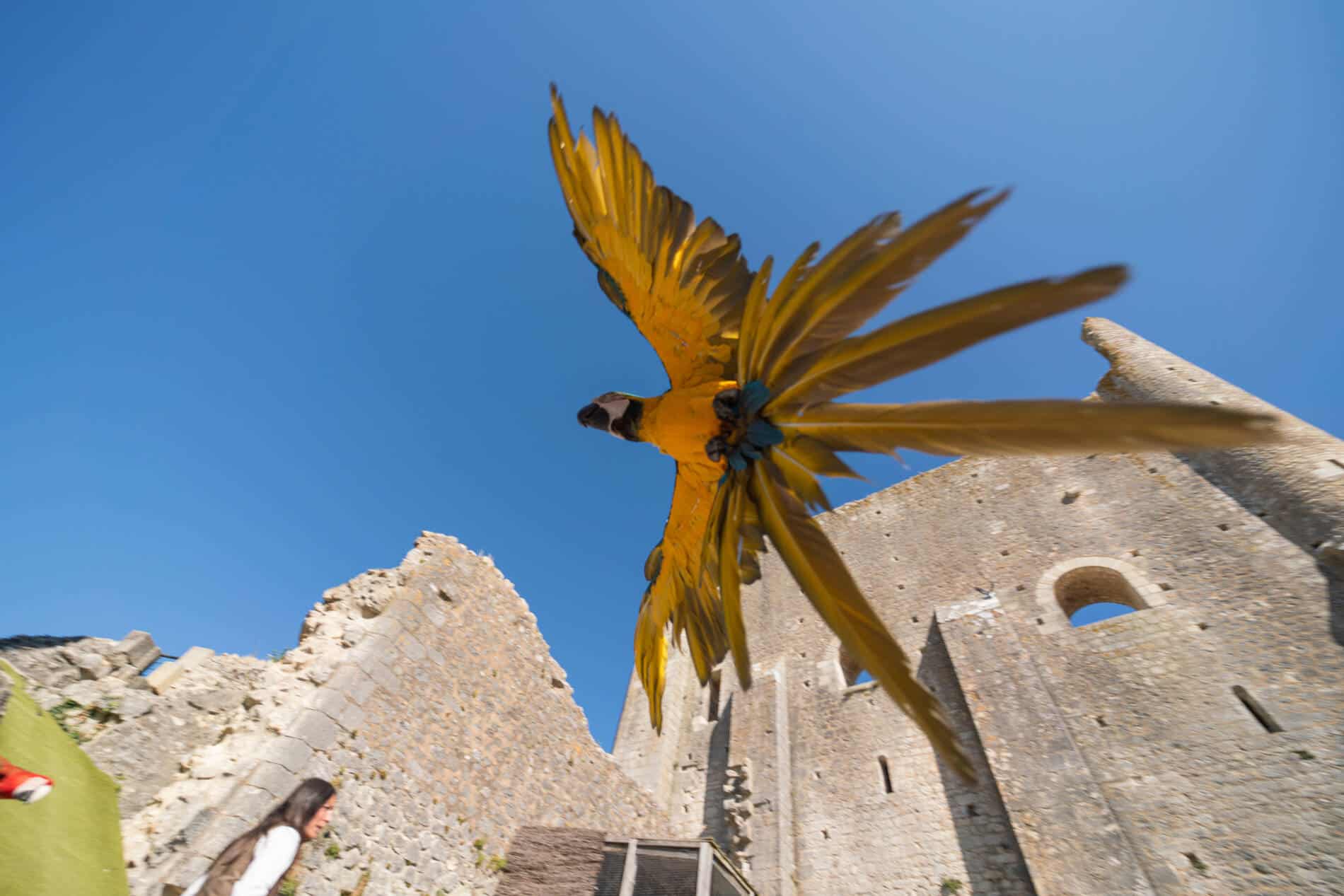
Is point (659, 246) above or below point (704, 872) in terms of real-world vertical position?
above

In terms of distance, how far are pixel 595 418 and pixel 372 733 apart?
185 inches

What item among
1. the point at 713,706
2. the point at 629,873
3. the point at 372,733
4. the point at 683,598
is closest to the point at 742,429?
the point at 683,598

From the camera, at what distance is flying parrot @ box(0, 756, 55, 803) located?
2.57 m

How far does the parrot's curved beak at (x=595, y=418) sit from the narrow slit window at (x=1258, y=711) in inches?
381

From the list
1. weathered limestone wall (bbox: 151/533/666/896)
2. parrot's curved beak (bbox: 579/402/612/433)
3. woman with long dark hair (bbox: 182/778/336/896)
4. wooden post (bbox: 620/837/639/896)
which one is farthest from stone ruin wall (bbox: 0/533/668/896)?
parrot's curved beak (bbox: 579/402/612/433)

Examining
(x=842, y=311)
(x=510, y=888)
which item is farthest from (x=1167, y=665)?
(x=842, y=311)

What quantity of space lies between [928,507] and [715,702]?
645 centimetres

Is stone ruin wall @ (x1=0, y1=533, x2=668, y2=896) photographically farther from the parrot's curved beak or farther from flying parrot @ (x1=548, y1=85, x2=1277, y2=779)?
the parrot's curved beak

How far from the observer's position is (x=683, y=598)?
2.05 metres

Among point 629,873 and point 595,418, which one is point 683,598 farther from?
point 629,873

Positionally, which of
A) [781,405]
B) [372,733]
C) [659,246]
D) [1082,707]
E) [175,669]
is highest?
[1082,707]

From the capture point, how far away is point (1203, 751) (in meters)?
7.17

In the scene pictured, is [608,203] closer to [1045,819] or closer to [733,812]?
[1045,819]

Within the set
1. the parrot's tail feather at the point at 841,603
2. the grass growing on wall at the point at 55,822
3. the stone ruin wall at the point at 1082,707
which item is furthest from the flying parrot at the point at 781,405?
the stone ruin wall at the point at 1082,707
